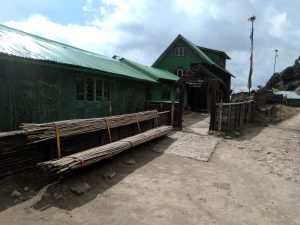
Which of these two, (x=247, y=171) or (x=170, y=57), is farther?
(x=170, y=57)

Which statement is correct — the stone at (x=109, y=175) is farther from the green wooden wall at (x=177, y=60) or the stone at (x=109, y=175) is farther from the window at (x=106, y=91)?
the green wooden wall at (x=177, y=60)

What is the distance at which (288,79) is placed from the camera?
2378 inches

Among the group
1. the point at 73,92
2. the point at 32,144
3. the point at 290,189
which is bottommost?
the point at 290,189

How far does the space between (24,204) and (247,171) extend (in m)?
6.34

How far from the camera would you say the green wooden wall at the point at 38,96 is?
7.62 meters

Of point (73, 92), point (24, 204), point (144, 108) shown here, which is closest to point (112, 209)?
point (24, 204)

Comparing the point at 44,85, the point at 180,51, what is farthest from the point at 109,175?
the point at 180,51

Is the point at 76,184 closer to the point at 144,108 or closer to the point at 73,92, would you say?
the point at 73,92

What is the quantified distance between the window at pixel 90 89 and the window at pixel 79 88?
0.33 meters

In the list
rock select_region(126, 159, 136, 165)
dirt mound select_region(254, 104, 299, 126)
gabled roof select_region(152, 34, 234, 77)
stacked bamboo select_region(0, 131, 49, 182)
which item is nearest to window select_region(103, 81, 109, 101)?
rock select_region(126, 159, 136, 165)

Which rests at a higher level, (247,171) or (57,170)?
(57,170)

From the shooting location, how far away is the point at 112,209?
16.5 feet

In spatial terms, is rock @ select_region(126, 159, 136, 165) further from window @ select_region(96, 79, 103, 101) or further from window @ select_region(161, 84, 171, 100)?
window @ select_region(161, 84, 171, 100)

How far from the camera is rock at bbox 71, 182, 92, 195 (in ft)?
18.1
